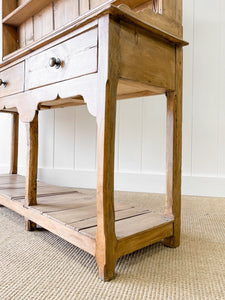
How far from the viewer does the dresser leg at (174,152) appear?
84 cm

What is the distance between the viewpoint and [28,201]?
3.15 feet

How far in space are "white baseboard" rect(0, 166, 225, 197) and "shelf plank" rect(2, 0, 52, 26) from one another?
40.9 inches

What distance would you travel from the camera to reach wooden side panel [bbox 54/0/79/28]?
1.32 meters

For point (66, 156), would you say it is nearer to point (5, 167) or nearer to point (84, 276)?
point (5, 167)

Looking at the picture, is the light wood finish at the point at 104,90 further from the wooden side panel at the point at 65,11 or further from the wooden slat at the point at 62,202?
the wooden side panel at the point at 65,11

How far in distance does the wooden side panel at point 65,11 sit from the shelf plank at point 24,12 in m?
0.10

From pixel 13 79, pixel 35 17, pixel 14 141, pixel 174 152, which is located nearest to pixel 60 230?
pixel 174 152

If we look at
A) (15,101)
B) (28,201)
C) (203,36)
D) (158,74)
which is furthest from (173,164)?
(203,36)

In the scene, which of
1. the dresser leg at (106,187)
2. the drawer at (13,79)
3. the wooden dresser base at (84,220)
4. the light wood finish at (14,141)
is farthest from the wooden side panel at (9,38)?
the dresser leg at (106,187)

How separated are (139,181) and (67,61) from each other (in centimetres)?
110

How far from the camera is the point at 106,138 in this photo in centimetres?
64

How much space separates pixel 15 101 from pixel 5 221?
0.52 m

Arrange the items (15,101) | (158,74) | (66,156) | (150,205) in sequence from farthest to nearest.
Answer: (66,156) < (150,205) < (15,101) < (158,74)

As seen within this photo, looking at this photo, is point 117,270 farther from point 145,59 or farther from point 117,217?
point 145,59
